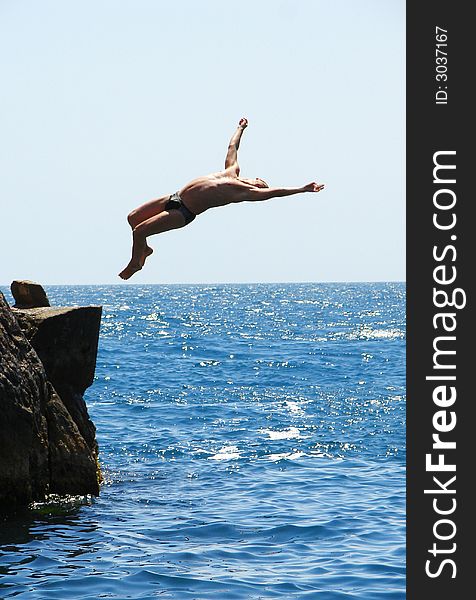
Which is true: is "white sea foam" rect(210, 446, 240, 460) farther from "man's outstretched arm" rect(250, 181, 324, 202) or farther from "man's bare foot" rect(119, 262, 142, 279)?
"man's outstretched arm" rect(250, 181, 324, 202)

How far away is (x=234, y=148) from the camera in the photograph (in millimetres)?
12883

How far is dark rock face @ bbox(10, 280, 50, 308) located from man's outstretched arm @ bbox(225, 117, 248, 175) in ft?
28.1

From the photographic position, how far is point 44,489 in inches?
702

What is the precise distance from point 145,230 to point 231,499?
30.0 feet

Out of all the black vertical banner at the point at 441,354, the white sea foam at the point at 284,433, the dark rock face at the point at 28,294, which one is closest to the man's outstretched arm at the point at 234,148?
the black vertical banner at the point at 441,354

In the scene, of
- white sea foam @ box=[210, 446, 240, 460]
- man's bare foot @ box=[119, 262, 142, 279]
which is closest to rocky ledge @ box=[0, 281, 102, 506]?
man's bare foot @ box=[119, 262, 142, 279]

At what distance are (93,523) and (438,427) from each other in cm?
891

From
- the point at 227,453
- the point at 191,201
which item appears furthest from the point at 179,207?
the point at 227,453

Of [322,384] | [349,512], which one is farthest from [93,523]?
[322,384]

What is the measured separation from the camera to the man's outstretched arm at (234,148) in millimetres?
12688

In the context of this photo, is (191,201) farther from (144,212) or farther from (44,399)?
(44,399)

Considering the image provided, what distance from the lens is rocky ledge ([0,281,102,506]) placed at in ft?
55.7

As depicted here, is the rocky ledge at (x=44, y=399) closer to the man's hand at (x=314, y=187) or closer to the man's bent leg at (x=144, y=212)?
the man's bent leg at (x=144, y=212)

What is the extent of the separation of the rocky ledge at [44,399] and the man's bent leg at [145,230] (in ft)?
16.6
